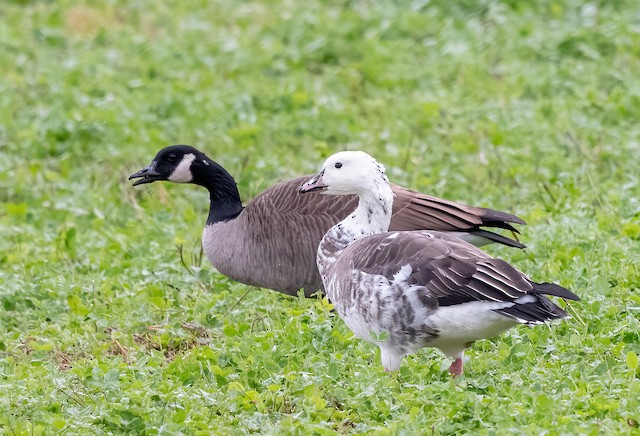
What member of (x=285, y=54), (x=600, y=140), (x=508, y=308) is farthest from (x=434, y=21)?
(x=508, y=308)

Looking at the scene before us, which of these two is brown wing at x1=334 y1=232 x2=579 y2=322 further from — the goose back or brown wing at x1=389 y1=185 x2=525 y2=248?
the goose back

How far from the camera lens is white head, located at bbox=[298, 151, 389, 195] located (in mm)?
6941

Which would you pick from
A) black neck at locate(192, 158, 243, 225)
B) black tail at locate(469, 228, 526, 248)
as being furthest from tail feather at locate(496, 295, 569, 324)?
black neck at locate(192, 158, 243, 225)

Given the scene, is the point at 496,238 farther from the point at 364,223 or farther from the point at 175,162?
the point at 175,162

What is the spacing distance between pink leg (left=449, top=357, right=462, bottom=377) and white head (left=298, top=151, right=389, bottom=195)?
1218 mm

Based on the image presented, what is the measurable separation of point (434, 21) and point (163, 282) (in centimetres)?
623

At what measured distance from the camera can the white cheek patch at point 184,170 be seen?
8547mm

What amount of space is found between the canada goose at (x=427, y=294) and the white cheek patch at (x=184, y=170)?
2.14m

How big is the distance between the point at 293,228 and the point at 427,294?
87.5 inches

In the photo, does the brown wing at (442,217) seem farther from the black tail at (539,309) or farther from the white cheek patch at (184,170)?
the black tail at (539,309)

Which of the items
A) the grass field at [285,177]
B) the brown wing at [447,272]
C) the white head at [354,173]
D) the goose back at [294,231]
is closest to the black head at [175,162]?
the grass field at [285,177]

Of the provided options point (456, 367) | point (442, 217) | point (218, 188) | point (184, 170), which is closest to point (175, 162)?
point (184, 170)

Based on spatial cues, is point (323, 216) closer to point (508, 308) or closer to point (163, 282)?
point (163, 282)

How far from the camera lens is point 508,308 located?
5.66 meters
